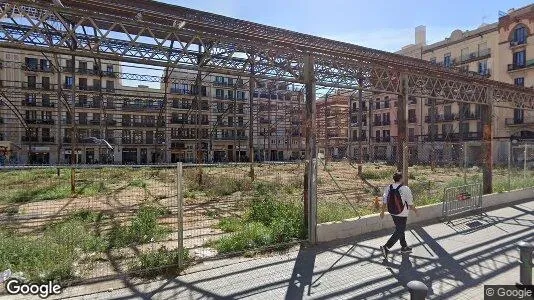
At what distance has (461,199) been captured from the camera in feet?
33.9

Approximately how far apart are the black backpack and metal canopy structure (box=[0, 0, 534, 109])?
10.6ft

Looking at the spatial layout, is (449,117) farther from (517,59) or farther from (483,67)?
(517,59)

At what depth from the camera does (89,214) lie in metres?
9.87

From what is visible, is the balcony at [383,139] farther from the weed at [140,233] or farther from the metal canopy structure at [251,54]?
the weed at [140,233]

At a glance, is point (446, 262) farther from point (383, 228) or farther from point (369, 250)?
point (383, 228)

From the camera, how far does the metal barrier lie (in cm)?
988

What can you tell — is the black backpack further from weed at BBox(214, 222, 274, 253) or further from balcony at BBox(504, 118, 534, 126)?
balcony at BBox(504, 118, 534, 126)

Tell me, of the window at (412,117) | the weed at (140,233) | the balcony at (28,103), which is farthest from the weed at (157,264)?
the window at (412,117)

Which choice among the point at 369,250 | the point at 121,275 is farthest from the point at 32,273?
the point at 369,250

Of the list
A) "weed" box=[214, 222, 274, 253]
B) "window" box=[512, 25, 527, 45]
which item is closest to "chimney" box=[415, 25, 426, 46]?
"window" box=[512, 25, 527, 45]

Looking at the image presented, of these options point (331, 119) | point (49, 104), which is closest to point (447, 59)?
point (331, 119)

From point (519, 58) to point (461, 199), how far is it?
39357 mm

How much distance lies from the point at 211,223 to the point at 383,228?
4.32 meters

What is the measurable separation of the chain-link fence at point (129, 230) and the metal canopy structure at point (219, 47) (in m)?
2.62
